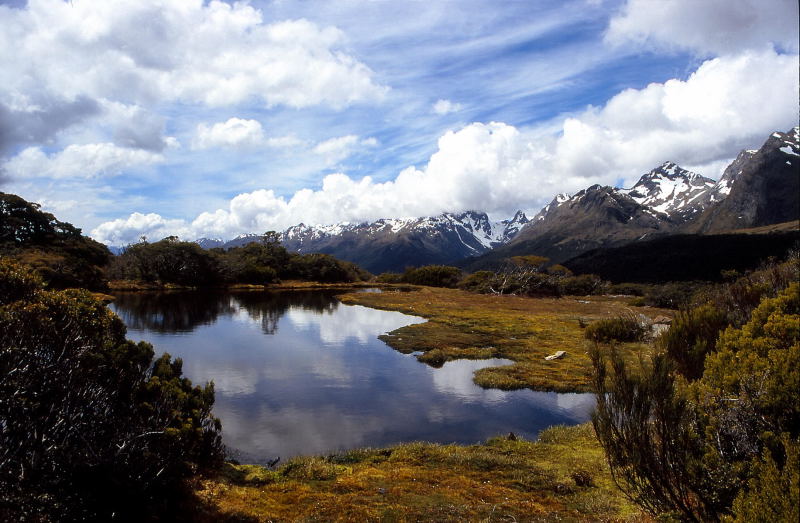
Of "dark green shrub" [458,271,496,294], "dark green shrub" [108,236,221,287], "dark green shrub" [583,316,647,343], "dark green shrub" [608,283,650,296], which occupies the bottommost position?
"dark green shrub" [608,283,650,296]

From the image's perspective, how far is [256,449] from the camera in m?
18.9

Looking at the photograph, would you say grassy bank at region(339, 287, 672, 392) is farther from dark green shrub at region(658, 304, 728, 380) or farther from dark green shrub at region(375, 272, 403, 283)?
dark green shrub at region(375, 272, 403, 283)

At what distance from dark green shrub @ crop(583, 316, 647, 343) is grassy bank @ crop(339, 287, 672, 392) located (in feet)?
5.36

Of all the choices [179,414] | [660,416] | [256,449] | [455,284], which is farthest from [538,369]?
[455,284]

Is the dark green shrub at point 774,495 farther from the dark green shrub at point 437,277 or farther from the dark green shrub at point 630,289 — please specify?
the dark green shrub at point 437,277

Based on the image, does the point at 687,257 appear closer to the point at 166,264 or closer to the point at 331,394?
the point at 331,394

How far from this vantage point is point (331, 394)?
2736 centimetres

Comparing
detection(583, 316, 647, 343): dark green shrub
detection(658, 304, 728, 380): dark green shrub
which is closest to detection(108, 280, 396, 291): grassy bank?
detection(583, 316, 647, 343): dark green shrub

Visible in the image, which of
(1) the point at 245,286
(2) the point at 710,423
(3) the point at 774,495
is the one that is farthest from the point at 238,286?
(3) the point at 774,495

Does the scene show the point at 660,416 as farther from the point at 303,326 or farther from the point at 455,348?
the point at 303,326

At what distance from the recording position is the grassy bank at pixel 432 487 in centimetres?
1211

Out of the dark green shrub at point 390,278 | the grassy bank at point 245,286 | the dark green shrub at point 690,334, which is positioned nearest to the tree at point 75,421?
the dark green shrub at point 690,334

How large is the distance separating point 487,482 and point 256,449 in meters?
10.3

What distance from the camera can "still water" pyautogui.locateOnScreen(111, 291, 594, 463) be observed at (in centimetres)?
2112
